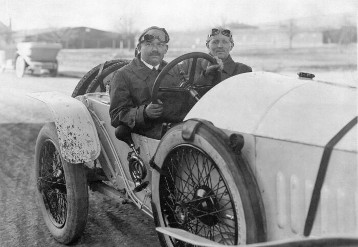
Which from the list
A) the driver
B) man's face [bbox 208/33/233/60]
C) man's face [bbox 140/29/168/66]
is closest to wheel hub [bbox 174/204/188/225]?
the driver

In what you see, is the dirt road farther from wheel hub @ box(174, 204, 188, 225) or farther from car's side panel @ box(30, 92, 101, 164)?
wheel hub @ box(174, 204, 188, 225)

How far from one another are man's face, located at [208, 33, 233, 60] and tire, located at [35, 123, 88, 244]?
1.73 metres

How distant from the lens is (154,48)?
3674mm

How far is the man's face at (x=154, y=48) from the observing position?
3.62m

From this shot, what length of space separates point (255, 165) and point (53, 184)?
217cm

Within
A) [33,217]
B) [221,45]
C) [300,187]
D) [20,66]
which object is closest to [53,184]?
[33,217]

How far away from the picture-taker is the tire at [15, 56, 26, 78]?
22.8 metres

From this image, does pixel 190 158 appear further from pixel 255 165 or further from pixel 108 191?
pixel 108 191

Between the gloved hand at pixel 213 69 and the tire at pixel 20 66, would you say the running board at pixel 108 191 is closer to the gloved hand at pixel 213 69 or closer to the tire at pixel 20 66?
the gloved hand at pixel 213 69

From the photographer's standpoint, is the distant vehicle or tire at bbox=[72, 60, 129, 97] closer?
tire at bbox=[72, 60, 129, 97]

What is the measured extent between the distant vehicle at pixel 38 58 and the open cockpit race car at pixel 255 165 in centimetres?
1984

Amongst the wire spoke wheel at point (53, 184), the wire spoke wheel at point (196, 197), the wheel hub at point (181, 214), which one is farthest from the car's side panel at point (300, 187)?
the wire spoke wheel at point (53, 184)

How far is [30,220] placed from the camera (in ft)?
14.2

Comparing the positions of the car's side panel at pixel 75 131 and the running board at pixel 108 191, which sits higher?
the car's side panel at pixel 75 131
